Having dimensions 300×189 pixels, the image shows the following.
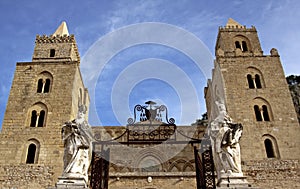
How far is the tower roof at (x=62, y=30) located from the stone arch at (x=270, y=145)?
67.6ft

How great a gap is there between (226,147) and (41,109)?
747 inches

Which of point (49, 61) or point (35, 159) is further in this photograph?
point (49, 61)

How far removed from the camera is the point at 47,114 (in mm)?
23797

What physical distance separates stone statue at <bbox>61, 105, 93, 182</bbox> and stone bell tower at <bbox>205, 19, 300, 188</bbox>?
1497 cm

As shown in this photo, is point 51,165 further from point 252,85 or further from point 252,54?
point 252,54

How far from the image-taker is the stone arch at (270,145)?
22.2m

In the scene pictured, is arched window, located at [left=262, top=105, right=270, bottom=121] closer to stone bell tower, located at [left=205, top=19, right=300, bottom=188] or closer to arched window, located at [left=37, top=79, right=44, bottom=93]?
stone bell tower, located at [left=205, top=19, right=300, bottom=188]

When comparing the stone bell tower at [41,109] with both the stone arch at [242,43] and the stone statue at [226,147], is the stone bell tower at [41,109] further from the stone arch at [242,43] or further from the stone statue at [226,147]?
the stone statue at [226,147]

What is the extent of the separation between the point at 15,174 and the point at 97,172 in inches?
531

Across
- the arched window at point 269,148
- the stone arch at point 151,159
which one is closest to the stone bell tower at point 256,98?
the arched window at point 269,148

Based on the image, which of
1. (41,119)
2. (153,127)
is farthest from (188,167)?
(41,119)

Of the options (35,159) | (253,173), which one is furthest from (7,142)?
→ (253,173)

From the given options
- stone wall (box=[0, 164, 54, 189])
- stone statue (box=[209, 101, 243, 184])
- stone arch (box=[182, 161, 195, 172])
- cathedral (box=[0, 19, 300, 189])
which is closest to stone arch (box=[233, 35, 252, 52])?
cathedral (box=[0, 19, 300, 189])

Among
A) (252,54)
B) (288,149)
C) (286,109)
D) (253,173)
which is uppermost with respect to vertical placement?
(252,54)
